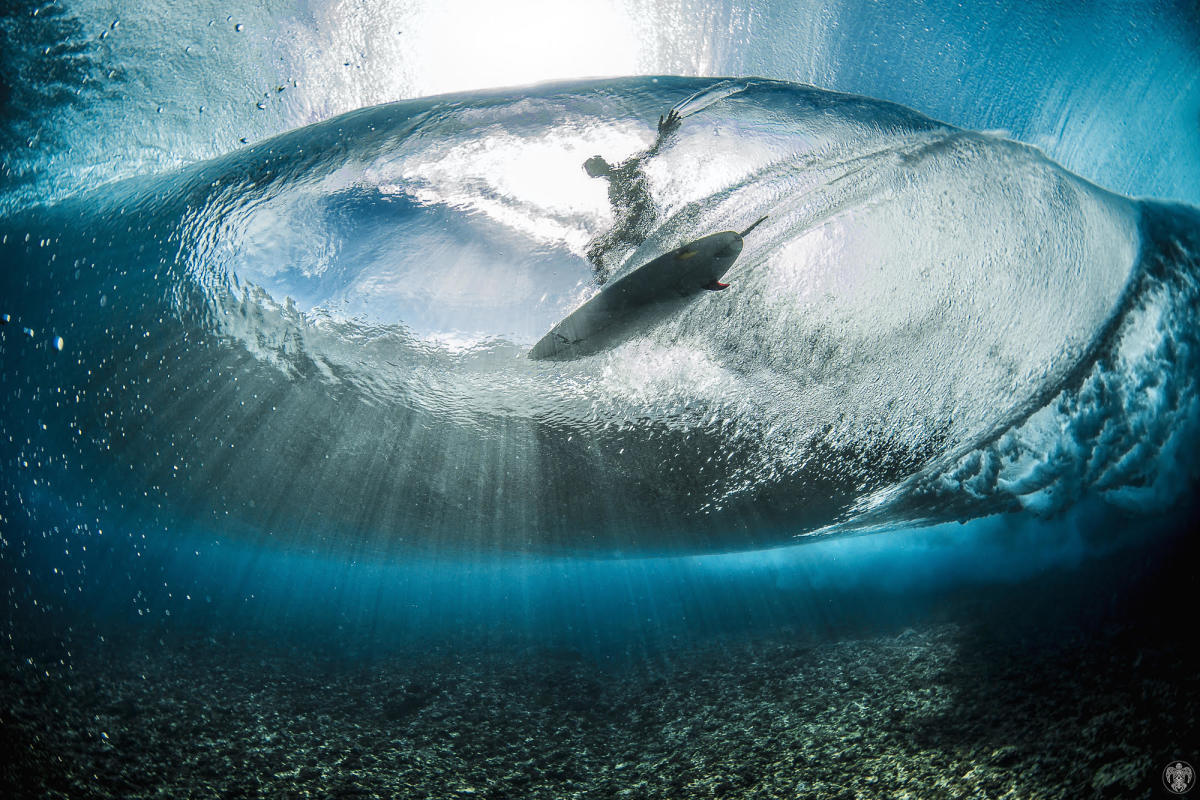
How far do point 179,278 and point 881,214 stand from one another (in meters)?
8.63

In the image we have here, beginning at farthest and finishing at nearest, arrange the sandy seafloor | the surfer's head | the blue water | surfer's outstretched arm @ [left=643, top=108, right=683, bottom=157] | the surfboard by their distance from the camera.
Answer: the surfer's head, the blue water, surfer's outstretched arm @ [left=643, top=108, right=683, bottom=157], the sandy seafloor, the surfboard

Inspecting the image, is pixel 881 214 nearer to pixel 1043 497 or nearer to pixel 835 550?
pixel 1043 497

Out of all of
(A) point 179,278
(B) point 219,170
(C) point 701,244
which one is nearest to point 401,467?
(A) point 179,278

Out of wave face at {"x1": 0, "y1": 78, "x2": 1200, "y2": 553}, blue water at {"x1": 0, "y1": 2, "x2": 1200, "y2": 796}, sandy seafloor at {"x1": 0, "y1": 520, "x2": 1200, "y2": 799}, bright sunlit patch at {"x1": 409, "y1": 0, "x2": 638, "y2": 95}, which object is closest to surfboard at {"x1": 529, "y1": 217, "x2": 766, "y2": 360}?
Answer: blue water at {"x1": 0, "y1": 2, "x2": 1200, "y2": 796}

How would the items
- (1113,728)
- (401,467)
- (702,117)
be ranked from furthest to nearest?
(401,467) → (702,117) → (1113,728)

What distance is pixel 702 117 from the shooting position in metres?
3.33

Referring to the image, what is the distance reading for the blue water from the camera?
3.45 metres

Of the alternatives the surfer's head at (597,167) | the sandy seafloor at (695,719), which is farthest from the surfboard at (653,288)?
the sandy seafloor at (695,719)

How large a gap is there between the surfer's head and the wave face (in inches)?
2.4

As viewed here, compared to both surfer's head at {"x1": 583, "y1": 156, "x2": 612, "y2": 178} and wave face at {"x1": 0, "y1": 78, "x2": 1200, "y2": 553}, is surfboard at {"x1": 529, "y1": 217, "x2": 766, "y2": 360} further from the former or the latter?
surfer's head at {"x1": 583, "y1": 156, "x2": 612, "y2": 178}

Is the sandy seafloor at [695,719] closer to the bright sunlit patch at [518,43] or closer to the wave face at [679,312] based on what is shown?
the wave face at [679,312]

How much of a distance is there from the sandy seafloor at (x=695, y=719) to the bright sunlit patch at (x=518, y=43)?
19.0 ft

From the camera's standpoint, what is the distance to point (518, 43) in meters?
3.66

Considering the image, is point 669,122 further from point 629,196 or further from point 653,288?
point 653,288
